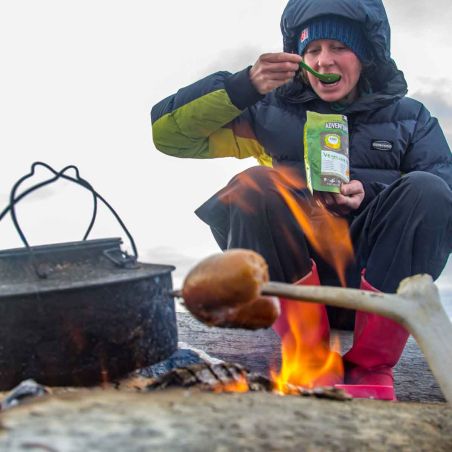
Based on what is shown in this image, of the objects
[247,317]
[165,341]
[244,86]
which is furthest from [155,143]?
[247,317]

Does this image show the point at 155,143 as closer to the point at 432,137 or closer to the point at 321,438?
the point at 432,137

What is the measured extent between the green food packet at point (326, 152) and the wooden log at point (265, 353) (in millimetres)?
1312

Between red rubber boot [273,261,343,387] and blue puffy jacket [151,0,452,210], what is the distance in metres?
0.81

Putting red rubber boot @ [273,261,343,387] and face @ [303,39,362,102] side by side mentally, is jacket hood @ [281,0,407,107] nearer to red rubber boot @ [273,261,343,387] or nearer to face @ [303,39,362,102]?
face @ [303,39,362,102]

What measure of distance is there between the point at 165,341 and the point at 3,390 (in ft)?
2.32

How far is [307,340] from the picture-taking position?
10.9 ft

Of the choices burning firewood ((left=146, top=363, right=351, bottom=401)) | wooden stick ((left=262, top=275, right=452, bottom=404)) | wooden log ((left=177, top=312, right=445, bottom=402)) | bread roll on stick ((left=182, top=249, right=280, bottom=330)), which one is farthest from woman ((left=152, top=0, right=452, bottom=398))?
bread roll on stick ((left=182, top=249, right=280, bottom=330))

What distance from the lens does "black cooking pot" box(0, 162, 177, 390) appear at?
2.24 meters

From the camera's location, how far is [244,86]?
3465mm

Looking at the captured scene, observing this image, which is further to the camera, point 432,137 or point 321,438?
point 432,137

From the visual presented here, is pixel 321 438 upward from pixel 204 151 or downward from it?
downward

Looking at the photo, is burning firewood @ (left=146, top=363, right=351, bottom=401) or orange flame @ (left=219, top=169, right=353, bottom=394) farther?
orange flame @ (left=219, top=169, right=353, bottom=394)

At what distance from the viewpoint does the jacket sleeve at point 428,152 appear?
3.74 meters

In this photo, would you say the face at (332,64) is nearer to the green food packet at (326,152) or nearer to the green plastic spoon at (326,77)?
the green plastic spoon at (326,77)
